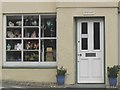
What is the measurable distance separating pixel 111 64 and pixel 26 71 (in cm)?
342

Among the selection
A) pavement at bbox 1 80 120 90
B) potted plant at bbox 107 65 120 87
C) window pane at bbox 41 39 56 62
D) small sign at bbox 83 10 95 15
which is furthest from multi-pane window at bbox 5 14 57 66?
potted plant at bbox 107 65 120 87

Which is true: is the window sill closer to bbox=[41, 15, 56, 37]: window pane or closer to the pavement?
the pavement

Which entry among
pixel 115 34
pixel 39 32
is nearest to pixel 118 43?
pixel 115 34

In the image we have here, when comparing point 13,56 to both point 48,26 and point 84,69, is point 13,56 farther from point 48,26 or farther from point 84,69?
point 84,69

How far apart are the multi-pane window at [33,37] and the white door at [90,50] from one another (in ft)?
3.71

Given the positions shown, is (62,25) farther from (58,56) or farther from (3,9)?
(3,9)

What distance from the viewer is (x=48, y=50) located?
653 inches

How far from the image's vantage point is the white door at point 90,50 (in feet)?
52.5

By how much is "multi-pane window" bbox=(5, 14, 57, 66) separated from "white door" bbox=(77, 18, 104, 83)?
3.71 ft

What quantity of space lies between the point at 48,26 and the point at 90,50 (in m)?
2.02

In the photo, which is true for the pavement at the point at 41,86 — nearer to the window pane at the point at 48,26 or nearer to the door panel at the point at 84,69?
the door panel at the point at 84,69

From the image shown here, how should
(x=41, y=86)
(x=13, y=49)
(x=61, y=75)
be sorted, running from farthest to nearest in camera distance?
(x=13, y=49) < (x=61, y=75) < (x=41, y=86)

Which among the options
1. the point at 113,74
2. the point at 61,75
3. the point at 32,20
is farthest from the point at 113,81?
the point at 32,20

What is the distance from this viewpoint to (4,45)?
1653 centimetres
